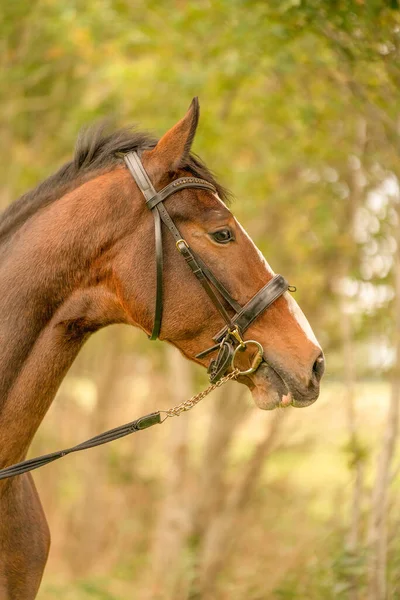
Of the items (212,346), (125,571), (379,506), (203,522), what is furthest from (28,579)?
(125,571)

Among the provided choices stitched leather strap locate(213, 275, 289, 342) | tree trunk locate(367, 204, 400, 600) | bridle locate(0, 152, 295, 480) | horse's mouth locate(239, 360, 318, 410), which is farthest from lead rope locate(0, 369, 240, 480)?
tree trunk locate(367, 204, 400, 600)

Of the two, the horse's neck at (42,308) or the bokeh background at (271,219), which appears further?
the bokeh background at (271,219)

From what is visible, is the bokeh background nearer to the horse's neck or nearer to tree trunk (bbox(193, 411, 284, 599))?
tree trunk (bbox(193, 411, 284, 599))

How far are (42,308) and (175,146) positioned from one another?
0.94 m

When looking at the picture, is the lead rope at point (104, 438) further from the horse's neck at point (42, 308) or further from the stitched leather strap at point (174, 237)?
the stitched leather strap at point (174, 237)

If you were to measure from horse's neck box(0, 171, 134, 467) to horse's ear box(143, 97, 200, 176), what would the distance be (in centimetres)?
30

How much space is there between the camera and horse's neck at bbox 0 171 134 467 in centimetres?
317

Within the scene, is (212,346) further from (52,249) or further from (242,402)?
(242,402)

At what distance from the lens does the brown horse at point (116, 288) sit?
3162mm

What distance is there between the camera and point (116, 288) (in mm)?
3211

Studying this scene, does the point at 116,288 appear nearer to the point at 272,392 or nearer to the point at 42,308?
the point at 42,308

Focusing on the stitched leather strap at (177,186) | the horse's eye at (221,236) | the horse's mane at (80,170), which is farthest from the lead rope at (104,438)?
the horse's mane at (80,170)

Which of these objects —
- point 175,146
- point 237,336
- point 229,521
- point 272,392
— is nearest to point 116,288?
point 237,336

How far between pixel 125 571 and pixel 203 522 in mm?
3110
